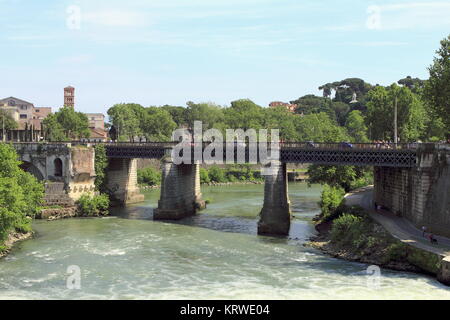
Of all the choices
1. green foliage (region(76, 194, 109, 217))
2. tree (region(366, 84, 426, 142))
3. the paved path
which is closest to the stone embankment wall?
the paved path

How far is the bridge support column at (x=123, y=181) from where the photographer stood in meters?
78.9

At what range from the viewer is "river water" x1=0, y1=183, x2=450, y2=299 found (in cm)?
3572

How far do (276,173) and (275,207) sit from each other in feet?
11.0

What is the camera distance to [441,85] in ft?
178

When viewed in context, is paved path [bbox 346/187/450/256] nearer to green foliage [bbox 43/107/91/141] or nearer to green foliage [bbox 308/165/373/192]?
green foliage [bbox 308/165/373/192]

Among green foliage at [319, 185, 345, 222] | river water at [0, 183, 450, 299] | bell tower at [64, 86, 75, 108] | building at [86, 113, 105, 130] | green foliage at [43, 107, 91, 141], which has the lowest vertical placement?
river water at [0, 183, 450, 299]

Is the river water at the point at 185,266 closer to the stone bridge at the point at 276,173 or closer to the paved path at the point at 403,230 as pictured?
the paved path at the point at 403,230

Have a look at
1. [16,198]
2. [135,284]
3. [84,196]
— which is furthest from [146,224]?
[135,284]

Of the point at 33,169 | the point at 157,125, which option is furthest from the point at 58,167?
the point at 157,125

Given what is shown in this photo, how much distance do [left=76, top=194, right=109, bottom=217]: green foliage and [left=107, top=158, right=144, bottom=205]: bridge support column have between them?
25.0 ft

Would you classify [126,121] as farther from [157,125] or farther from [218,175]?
[218,175]
